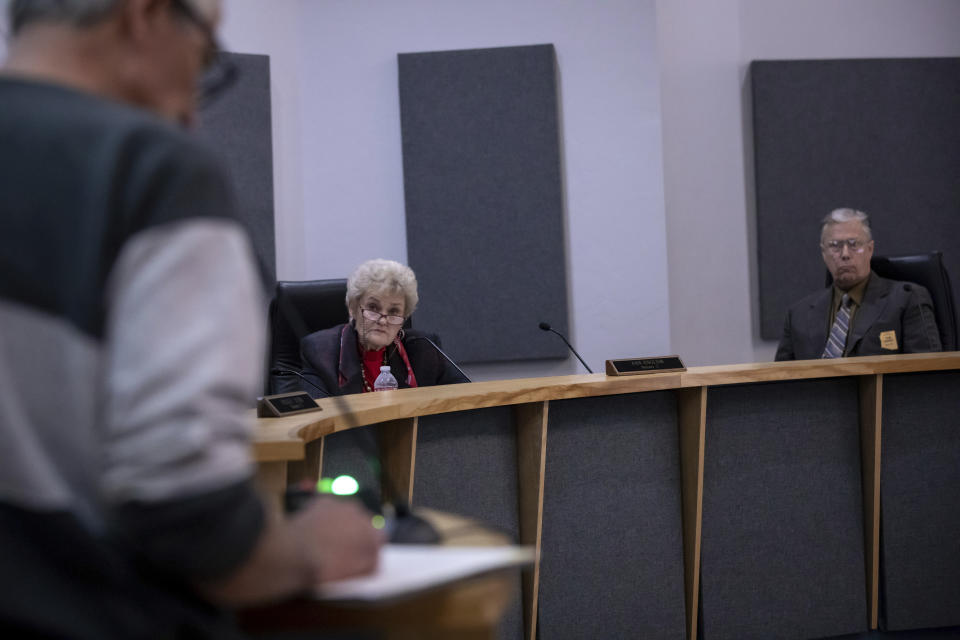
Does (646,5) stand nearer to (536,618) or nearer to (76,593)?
(536,618)

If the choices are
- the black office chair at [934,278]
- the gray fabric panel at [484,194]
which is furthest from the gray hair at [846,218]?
the gray fabric panel at [484,194]

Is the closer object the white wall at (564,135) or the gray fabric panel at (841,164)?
the white wall at (564,135)

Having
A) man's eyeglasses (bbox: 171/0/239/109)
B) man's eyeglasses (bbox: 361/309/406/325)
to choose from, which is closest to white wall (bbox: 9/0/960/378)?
man's eyeglasses (bbox: 361/309/406/325)

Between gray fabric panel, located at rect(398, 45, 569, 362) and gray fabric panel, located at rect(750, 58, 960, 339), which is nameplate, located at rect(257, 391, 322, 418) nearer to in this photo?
gray fabric panel, located at rect(398, 45, 569, 362)

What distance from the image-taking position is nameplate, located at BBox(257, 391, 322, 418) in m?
1.85

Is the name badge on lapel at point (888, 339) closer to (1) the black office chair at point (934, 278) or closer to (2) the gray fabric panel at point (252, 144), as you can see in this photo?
(1) the black office chair at point (934, 278)

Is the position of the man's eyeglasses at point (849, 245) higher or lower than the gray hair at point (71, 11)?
higher

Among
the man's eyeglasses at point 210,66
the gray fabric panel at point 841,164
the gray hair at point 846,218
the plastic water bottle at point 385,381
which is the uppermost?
the gray fabric panel at point 841,164

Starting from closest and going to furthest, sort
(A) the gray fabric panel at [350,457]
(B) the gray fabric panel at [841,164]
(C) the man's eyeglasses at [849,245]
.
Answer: (A) the gray fabric panel at [350,457]
(C) the man's eyeglasses at [849,245]
(B) the gray fabric panel at [841,164]

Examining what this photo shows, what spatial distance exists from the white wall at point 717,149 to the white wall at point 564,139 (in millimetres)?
257

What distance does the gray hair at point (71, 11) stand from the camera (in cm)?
71

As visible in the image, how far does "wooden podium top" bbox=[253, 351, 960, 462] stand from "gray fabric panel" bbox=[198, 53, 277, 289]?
1.79 metres

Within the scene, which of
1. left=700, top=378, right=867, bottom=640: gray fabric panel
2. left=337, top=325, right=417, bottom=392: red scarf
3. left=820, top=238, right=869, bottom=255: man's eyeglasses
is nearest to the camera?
left=700, top=378, right=867, bottom=640: gray fabric panel

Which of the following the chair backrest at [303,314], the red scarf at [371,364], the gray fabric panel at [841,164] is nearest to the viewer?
the red scarf at [371,364]
